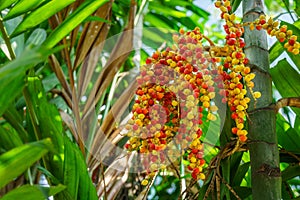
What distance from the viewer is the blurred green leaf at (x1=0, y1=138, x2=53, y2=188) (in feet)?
1.22

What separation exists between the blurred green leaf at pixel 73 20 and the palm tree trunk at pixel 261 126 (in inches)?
10.1

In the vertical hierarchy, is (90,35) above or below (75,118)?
above

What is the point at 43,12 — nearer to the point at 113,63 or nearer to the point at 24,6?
the point at 24,6

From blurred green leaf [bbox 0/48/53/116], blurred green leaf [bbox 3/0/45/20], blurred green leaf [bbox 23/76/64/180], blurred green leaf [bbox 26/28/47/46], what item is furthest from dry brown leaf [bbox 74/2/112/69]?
blurred green leaf [bbox 0/48/53/116]

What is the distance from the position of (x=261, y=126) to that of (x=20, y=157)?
427 millimetres

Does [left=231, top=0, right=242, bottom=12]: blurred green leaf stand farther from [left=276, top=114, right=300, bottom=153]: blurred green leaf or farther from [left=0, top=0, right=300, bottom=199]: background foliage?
[left=276, top=114, right=300, bottom=153]: blurred green leaf

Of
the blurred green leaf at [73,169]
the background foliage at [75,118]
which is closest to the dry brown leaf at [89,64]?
the background foliage at [75,118]

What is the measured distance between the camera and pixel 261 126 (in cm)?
72

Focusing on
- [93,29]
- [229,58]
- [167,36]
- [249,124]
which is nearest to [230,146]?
[249,124]

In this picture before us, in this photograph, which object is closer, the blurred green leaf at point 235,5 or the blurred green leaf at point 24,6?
the blurred green leaf at point 24,6

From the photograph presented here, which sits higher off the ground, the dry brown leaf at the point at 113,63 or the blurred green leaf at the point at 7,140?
the dry brown leaf at the point at 113,63

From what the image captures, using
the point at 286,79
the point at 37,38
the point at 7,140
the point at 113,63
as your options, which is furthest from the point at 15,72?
the point at 37,38

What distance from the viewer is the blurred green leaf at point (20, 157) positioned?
0.37 meters

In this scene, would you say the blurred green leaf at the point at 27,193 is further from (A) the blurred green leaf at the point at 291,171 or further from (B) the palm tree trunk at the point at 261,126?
(A) the blurred green leaf at the point at 291,171
